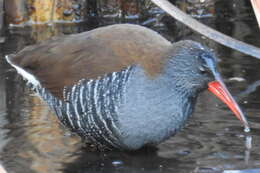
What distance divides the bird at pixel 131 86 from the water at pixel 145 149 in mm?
187

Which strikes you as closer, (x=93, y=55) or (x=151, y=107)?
(x=151, y=107)

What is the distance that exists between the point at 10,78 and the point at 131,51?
253 centimetres

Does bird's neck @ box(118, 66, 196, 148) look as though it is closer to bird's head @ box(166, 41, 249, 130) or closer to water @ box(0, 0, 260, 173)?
bird's head @ box(166, 41, 249, 130)

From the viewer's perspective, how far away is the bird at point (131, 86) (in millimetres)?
4707

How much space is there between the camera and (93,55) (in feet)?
16.2

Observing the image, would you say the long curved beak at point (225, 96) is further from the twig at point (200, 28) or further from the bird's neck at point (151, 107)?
the twig at point (200, 28)

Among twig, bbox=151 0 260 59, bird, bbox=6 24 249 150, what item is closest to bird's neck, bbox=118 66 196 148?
bird, bbox=6 24 249 150

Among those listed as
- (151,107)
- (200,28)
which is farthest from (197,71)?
(200,28)

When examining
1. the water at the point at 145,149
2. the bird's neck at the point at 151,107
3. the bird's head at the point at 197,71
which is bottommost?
the water at the point at 145,149

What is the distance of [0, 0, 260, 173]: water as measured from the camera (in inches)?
191

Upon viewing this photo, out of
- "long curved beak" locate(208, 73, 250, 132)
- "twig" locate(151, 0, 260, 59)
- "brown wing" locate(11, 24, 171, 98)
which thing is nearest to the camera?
"long curved beak" locate(208, 73, 250, 132)

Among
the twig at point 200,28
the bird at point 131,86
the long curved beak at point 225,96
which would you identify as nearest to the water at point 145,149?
the bird at point 131,86

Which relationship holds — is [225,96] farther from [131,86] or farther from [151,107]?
[131,86]

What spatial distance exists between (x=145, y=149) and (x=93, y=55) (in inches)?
31.6
